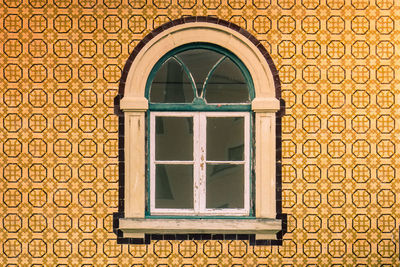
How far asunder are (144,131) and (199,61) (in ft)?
2.89

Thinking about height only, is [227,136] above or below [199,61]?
below

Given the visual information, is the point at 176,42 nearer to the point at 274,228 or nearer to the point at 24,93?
the point at 24,93

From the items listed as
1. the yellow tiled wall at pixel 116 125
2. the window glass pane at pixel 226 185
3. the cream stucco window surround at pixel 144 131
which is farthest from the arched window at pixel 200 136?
the yellow tiled wall at pixel 116 125

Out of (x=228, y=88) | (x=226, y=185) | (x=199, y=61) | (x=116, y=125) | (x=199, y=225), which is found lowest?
(x=199, y=225)

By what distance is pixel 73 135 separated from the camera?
517cm

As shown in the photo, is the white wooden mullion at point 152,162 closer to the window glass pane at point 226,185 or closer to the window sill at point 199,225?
the window sill at point 199,225

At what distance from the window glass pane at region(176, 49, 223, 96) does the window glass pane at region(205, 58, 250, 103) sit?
3.6 inches

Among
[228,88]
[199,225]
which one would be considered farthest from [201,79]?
[199,225]

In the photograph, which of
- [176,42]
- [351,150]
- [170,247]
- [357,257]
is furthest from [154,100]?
[357,257]

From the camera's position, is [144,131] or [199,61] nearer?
[144,131]

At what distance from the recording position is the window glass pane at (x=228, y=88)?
17.2 ft

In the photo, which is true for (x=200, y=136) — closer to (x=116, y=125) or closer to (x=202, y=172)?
(x=202, y=172)

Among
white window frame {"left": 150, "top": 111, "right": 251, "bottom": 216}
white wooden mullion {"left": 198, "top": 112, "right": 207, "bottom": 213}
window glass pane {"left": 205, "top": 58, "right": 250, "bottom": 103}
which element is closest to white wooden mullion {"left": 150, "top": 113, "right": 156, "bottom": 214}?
white window frame {"left": 150, "top": 111, "right": 251, "bottom": 216}

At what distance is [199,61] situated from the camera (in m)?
5.26
